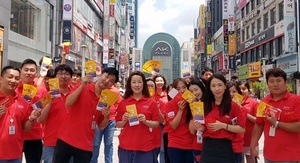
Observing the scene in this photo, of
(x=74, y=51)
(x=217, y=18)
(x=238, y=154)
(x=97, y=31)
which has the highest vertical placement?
(x=217, y=18)

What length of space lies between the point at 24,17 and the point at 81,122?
619 inches

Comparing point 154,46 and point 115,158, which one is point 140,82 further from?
point 154,46

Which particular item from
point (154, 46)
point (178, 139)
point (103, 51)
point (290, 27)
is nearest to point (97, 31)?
point (103, 51)

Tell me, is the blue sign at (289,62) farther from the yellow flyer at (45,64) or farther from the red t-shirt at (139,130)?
the red t-shirt at (139,130)

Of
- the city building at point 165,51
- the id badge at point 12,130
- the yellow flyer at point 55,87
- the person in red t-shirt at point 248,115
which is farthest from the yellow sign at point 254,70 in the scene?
the city building at point 165,51

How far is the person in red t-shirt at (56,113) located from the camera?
161 inches

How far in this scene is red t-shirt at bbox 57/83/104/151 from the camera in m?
3.58

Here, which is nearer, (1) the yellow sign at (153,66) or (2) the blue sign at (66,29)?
(1) the yellow sign at (153,66)

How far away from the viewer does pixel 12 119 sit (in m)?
3.37

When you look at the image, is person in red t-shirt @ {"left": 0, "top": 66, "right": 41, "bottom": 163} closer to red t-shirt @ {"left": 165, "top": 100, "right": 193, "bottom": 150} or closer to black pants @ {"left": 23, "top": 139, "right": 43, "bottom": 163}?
black pants @ {"left": 23, "top": 139, "right": 43, "bottom": 163}

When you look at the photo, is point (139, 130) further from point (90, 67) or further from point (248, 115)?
point (248, 115)

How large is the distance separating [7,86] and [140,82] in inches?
57.7

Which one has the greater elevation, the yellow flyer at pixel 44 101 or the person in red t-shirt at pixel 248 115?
the yellow flyer at pixel 44 101

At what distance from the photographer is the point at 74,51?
89.9 ft
